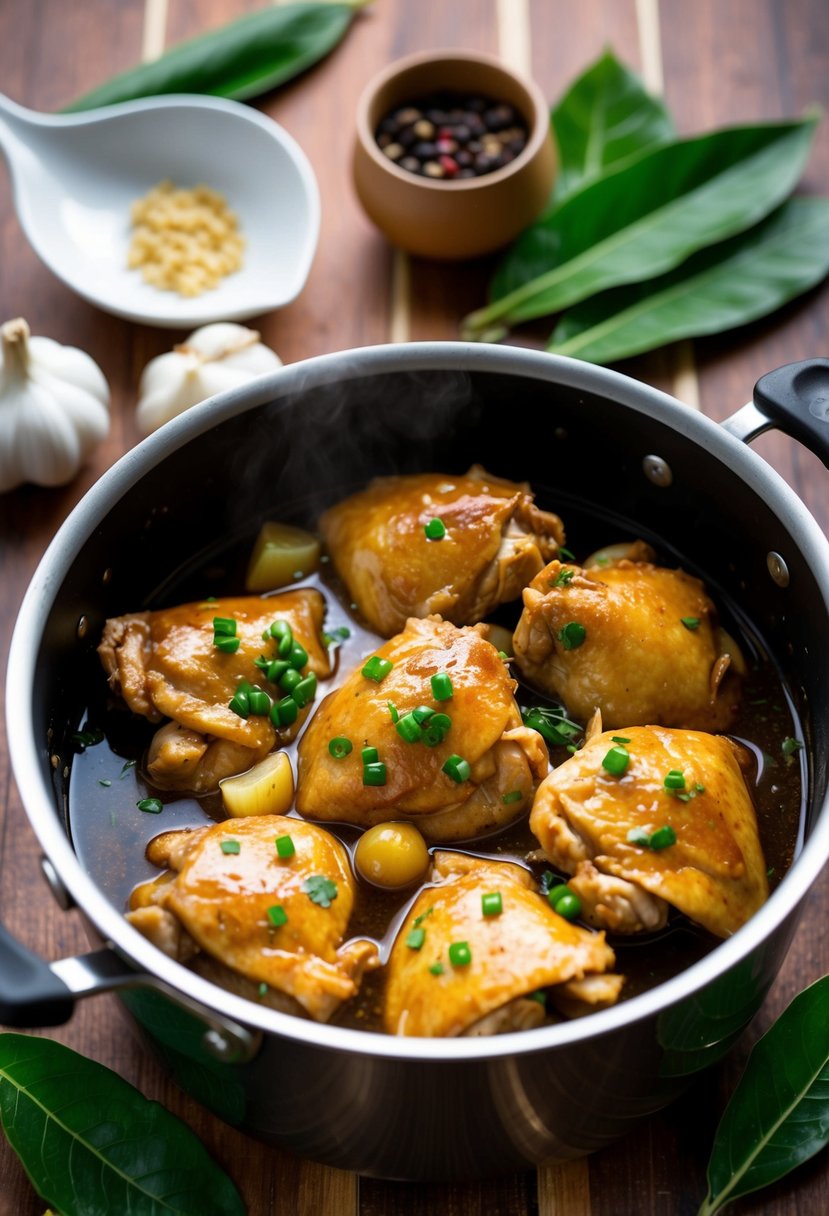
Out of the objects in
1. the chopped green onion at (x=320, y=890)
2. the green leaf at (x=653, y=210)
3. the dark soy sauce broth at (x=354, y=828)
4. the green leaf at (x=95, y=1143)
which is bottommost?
the green leaf at (x=95, y=1143)

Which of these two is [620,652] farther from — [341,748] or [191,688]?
[191,688]

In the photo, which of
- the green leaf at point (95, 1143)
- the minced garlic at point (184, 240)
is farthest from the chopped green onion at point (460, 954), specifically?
the minced garlic at point (184, 240)

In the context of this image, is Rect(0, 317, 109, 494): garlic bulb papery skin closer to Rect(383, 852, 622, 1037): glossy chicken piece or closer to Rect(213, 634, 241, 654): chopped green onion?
Rect(213, 634, 241, 654): chopped green onion

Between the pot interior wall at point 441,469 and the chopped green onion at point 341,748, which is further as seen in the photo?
the pot interior wall at point 441,469

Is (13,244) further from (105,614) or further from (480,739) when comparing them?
(480,739)

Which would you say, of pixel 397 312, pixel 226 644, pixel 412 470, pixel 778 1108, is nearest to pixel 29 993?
pixel 226 644

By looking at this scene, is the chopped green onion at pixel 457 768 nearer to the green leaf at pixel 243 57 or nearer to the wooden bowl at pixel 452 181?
the wooden bowl at pixel 452 181

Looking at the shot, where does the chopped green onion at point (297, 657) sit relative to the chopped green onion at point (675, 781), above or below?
below
